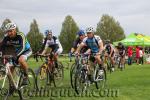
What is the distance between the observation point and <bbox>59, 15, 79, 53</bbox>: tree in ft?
317

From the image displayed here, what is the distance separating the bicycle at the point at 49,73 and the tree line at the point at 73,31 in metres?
77.5

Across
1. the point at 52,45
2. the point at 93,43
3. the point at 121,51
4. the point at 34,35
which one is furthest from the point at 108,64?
the point at 34,35

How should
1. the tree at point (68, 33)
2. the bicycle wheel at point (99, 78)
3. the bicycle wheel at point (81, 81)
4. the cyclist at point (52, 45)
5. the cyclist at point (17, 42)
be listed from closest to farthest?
the cyclist at point (17, 42)
the bicycle wheel at point (81, 81)
the bicycle wheel at point (99, 78)
the cyclist at point (52, 45)
the tree at point (68, 33)

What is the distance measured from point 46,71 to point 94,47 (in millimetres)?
1926

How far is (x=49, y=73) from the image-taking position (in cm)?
1547

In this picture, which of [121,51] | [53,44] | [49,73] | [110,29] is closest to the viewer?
[49,73]

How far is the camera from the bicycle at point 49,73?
48.7ft

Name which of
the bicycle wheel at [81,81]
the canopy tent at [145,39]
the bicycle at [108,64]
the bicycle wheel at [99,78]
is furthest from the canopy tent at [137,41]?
the bicycle wheel at [81,81]

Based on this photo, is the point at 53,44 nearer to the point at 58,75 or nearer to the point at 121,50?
the point at 58,75

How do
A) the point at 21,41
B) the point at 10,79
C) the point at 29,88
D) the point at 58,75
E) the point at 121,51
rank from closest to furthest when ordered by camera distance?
the point at 10,79, the point at 21,41, the point at 29,88, the point at 58,75, the point at 121,51

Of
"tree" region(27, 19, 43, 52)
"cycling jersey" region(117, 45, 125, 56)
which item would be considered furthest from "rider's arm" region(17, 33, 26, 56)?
"tree" region(27, 19, 43, 52)

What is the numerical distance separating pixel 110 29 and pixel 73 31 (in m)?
8.70

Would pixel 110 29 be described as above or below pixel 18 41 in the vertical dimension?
above

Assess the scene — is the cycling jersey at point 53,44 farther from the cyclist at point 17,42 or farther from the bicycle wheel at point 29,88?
the cyclist at point 17,42
